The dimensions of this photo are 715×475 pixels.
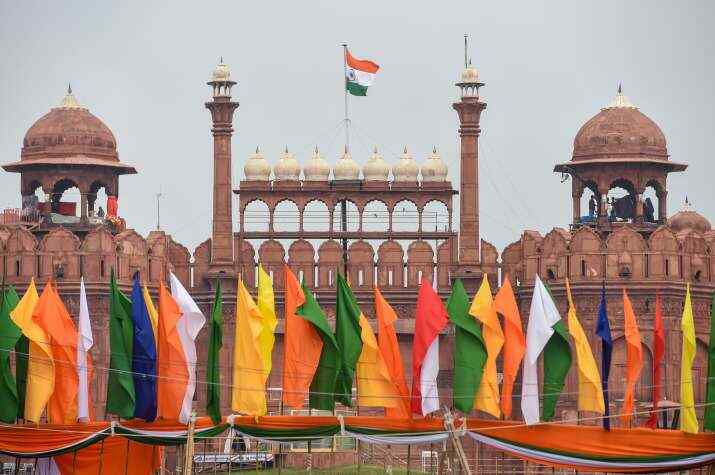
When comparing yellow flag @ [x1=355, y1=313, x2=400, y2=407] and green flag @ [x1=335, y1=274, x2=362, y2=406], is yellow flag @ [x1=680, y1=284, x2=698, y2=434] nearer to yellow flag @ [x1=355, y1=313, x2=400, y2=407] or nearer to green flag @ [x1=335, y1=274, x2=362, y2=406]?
yellow flag @ [x1=355, y1=313, x2=400, y2=407]

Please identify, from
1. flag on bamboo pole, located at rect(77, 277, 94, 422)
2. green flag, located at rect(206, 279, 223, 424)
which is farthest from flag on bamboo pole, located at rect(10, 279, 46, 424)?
green flag, located at rect(206, 279, 223, 424)

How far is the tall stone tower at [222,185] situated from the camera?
86.1m

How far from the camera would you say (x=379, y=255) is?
86062 mm

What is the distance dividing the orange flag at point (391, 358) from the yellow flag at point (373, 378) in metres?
0.09

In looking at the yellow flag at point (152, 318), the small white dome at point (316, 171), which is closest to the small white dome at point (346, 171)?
the small white dome at point (316, 171)

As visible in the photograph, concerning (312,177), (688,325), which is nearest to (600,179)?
(312,177)

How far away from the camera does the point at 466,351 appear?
6975 cm

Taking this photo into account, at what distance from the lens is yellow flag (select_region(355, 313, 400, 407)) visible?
229 ft

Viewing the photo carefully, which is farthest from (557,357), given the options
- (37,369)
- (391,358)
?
(37,369)

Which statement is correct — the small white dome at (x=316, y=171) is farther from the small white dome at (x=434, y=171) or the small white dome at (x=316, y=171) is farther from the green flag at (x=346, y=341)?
the green flag at (x=346, y=341)

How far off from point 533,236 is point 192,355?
1720 cm

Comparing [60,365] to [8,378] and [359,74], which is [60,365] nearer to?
[8,378]

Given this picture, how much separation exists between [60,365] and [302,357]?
540cm

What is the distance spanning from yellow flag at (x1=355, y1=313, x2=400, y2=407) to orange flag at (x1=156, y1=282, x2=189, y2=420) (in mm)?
A: 3849
